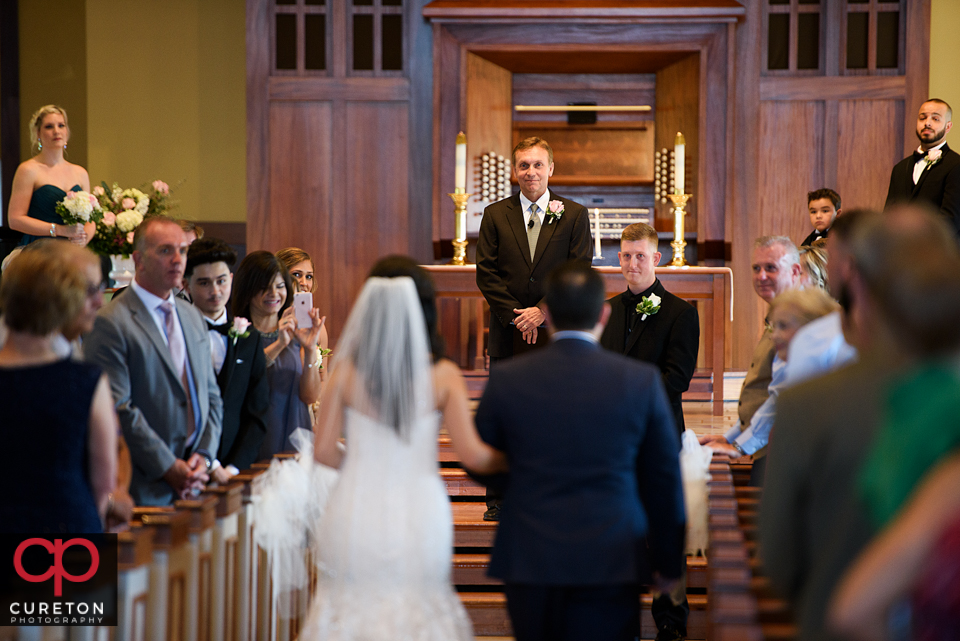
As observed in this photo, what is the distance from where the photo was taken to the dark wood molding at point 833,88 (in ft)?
26.9

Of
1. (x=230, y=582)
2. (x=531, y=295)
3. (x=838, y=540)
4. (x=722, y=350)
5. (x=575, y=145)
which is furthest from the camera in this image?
(x=575, y=145)

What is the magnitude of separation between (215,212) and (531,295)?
544 centimetres

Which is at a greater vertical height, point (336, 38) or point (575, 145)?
point (336, 38)

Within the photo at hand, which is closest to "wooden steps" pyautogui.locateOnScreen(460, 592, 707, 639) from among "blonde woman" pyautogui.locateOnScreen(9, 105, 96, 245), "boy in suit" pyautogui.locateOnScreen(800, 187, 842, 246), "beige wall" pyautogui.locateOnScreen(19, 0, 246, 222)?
"boy in suit" pyautogui.locateOnScreen(800, 187, 842, 246)

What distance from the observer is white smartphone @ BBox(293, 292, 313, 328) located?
4.32 metres

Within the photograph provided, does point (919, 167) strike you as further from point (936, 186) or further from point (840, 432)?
point (840, 432)

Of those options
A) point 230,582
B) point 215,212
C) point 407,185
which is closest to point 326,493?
point 230,582

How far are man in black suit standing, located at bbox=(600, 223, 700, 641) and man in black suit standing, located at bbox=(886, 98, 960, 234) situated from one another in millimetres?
3116

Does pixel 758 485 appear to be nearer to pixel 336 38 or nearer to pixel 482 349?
pixel 482 349

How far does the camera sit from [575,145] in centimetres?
936

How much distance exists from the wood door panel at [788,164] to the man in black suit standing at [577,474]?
612 cm

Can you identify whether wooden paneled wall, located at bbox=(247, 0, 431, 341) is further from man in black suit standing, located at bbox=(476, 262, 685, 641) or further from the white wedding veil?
man in black suit standing, located at bbox=(476, 262, 685, 641)

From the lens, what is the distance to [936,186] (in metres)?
6.63

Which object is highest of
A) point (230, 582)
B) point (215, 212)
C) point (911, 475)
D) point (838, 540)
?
point (215, 212)
